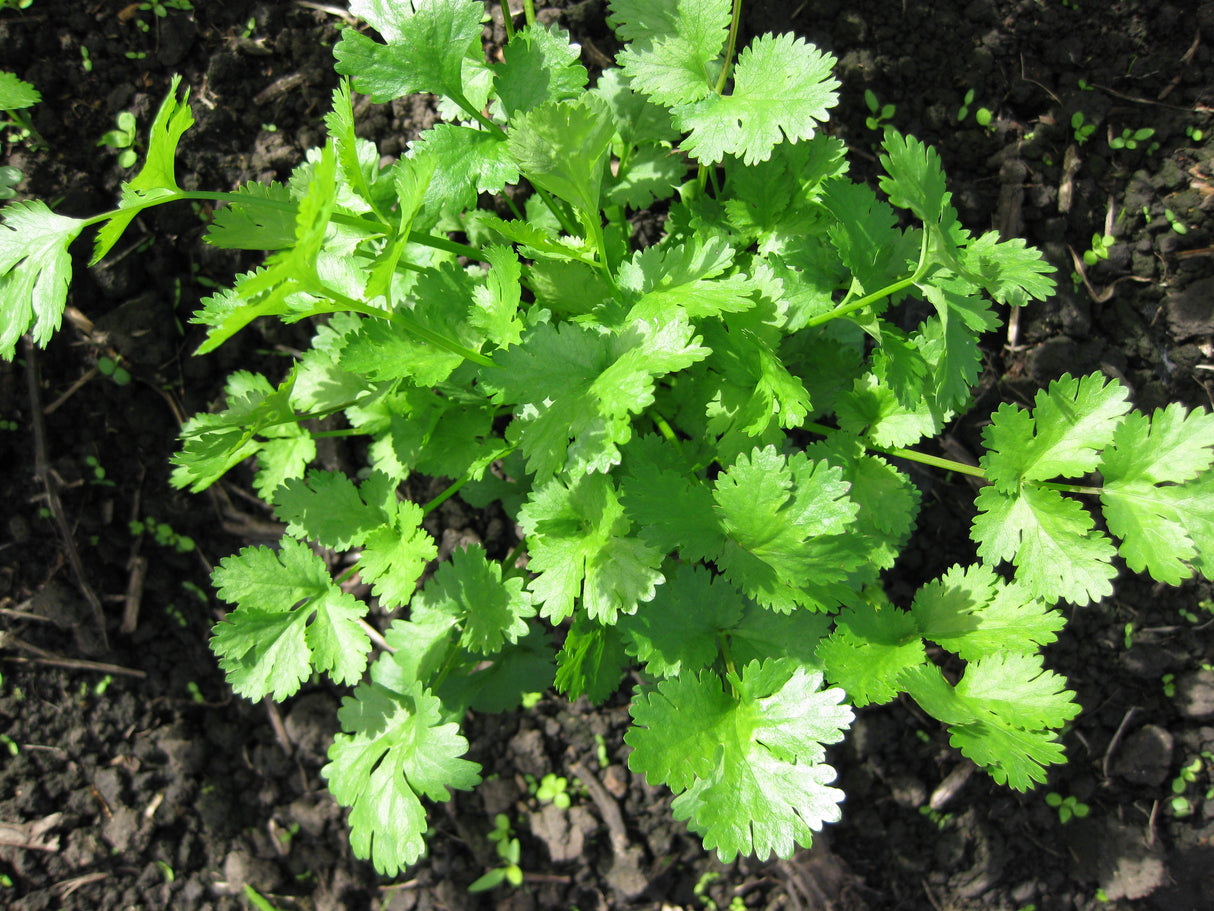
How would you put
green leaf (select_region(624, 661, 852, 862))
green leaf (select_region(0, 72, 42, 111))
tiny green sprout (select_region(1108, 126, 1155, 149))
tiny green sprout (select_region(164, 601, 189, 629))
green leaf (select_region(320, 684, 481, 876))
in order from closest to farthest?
1. green leaf (select_region(624, 661, 852, 862))
2. green leaf (select_region(320, 684, 481, 876))
3. green leaf (select_region(0, 72, 42, 111))
4. tiny green sprout (select_region(1108, 126, 1155, 149))
5. tiny green sprout (select_region(164, 601, 189, 629))

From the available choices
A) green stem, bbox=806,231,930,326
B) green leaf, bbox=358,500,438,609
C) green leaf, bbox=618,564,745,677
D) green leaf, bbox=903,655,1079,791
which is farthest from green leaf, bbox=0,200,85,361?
green leaf, bbox=903,655,1079,791

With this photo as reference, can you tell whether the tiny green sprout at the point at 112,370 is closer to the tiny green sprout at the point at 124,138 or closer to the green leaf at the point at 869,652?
the tiny green sprout at the point at 124,138

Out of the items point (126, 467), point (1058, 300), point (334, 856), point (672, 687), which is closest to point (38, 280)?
point (126, 467)

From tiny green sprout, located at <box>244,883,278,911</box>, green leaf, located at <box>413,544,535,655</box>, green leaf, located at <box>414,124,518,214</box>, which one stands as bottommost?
tiny green sprout, located at <box>244,883,278,911</box>

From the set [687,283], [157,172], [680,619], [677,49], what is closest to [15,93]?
[157,172]

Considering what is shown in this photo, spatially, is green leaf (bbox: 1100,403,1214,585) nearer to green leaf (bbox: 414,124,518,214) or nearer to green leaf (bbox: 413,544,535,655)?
green leaf (bbox: 413,544,535,655)

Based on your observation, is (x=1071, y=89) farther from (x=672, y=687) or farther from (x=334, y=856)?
(x=334, y=856)
